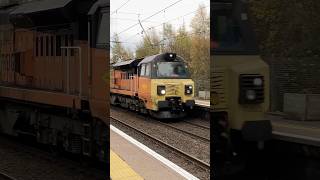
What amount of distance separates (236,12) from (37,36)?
252 cm

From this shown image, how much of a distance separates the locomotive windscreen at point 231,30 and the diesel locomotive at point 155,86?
257 mm

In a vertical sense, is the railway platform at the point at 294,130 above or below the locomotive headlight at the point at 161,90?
below

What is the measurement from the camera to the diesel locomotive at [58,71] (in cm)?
325

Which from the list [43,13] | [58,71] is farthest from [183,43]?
[43,13]

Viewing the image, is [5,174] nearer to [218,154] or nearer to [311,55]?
[218,154]

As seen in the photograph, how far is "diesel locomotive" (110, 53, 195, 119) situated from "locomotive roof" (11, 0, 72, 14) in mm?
985

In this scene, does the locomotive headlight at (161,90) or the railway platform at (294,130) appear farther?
the locomotive headlight at (161,90)

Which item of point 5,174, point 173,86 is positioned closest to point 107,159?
point 173,86

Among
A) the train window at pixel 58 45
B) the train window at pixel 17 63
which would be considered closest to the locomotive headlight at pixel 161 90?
the train window at pixel 58 45

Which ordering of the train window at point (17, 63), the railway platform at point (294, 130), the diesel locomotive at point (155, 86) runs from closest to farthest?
→ the railway platform at point (294, 130), the diesel locomotive at point (155, 86), the train window at point (17, 63)

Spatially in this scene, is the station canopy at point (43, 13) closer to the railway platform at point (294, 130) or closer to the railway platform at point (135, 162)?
the railway platform at point (135, 162)

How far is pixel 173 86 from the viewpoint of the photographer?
255 cm

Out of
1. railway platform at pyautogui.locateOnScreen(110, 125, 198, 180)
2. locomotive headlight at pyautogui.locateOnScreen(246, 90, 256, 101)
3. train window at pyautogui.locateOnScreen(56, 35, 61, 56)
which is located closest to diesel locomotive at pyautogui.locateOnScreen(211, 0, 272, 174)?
locomotive headlight at pyautogui.locateOnScreen(246, 90, 256, 101)

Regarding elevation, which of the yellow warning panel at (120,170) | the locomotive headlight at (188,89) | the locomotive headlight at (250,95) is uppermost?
the locomotive headlight at (188,89)
